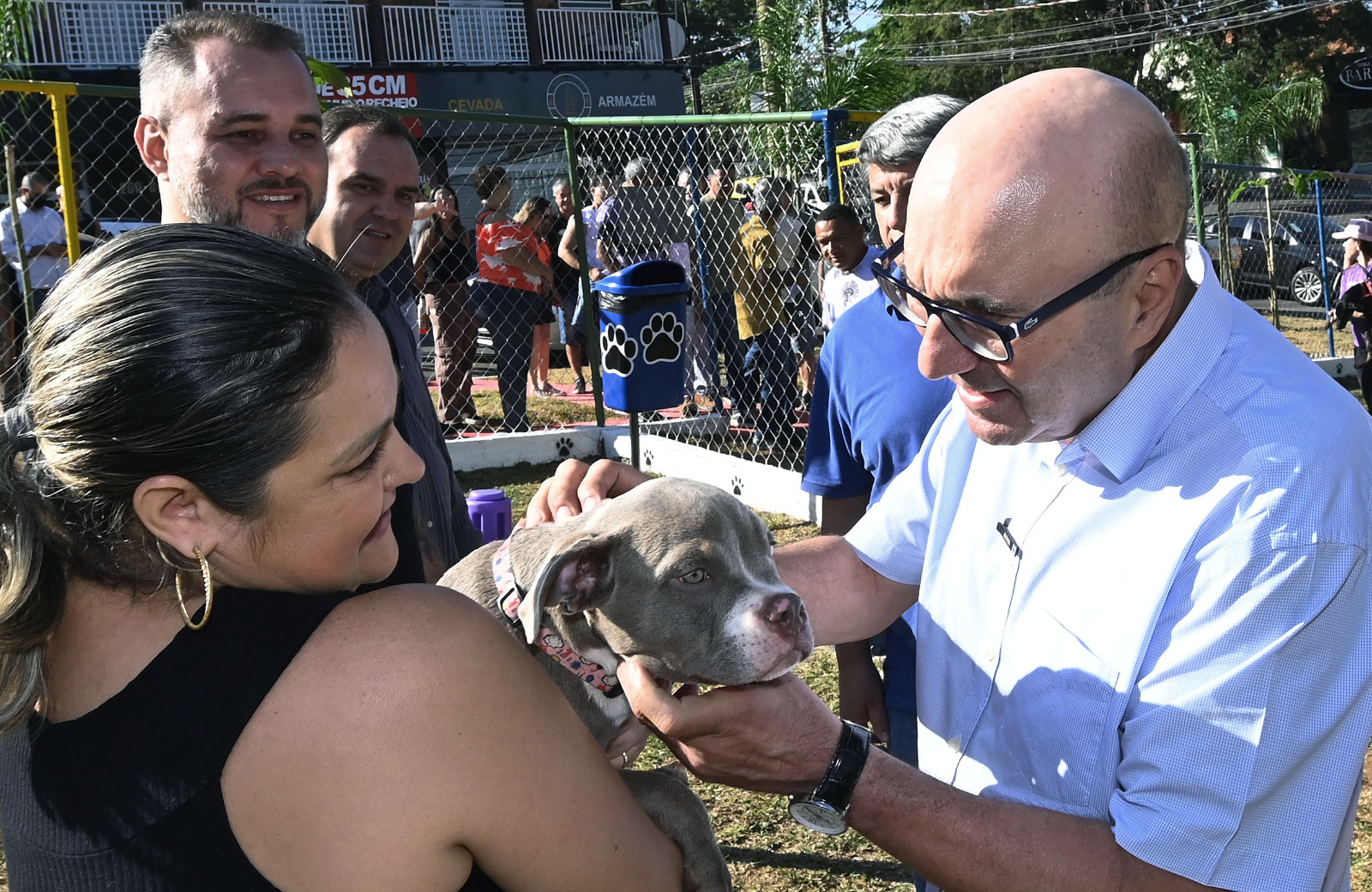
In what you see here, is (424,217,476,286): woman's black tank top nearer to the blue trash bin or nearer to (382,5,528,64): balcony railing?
the blue trash bin

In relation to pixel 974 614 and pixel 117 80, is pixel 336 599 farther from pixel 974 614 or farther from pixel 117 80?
pixel 117 80

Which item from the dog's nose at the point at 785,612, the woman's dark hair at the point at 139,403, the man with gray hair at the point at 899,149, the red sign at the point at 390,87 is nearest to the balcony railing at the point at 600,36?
the red sign at the point at 390,87

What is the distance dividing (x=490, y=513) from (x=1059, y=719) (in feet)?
9.77

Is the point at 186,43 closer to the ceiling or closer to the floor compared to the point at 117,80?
closer to the floor

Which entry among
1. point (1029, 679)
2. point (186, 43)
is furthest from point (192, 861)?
point (186, 43)

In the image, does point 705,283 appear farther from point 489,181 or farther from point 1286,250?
point 1286,250

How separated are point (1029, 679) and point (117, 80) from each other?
87.8ft

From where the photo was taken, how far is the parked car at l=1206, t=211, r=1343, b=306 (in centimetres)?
2059

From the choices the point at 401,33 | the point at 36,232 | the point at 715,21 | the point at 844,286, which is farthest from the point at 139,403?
the point at 715,21

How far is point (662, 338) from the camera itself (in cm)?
654

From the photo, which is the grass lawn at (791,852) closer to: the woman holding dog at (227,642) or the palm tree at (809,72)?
the woman holding dog at (227,642)

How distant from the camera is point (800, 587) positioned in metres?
3.00

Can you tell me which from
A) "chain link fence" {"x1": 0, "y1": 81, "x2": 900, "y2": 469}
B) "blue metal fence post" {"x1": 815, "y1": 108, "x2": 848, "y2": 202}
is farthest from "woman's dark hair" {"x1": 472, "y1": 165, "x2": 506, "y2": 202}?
"blue metal fence post" {"x1": 815, "y1": 108, "x2": 848, "y2": 202}

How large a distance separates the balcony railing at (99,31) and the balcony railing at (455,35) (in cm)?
489
